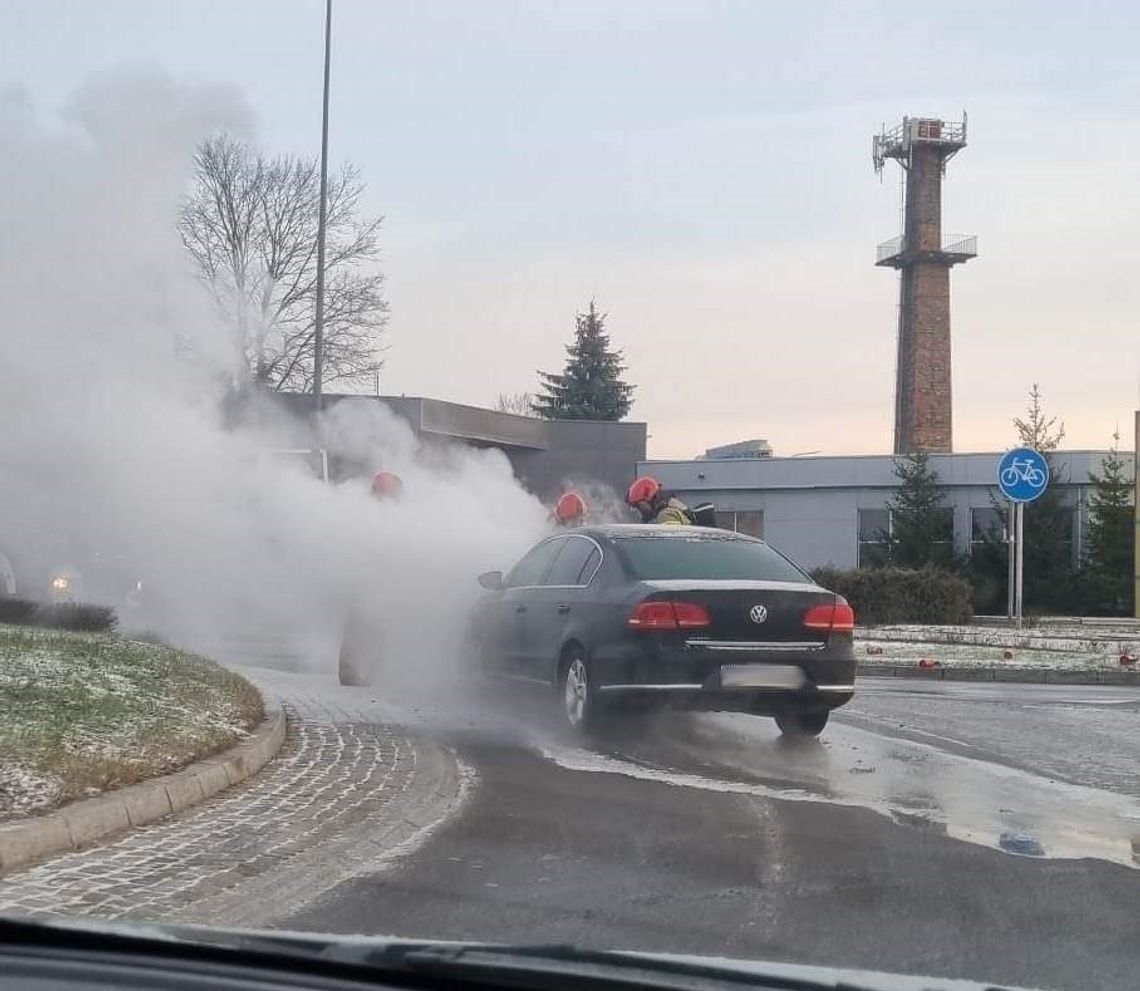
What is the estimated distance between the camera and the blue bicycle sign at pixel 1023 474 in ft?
68.0

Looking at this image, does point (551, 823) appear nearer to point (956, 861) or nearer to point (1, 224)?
point (956, 861)

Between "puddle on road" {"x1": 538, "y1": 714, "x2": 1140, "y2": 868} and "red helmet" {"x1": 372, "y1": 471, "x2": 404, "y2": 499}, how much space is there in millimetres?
4909

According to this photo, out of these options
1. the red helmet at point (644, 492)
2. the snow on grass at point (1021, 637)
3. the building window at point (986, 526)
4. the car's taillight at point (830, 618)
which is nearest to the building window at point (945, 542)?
the building window at point (986, 526)

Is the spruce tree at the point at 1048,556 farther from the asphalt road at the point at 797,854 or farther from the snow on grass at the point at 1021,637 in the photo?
the asphalt road at the point at 797,854

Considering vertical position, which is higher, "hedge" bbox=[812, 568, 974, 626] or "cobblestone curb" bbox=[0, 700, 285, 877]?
"hedge" bbox=[812, 568, 974, 626]

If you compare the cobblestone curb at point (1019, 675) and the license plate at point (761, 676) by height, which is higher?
the license plate at point (761, 676)

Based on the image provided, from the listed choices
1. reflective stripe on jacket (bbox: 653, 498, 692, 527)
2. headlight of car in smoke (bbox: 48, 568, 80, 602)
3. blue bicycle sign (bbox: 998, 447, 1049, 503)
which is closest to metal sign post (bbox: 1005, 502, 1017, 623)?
blue bicycle sign (bbox: 998, 447, 1049, 503)

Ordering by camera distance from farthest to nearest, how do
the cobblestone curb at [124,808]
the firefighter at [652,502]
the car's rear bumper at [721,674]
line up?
1. the firefighter at [652,502]
2. the car's rear bumper at [721,674]
3. the cobblestone curb at [124,808]

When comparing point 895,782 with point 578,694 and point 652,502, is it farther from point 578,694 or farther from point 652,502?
point 652,502

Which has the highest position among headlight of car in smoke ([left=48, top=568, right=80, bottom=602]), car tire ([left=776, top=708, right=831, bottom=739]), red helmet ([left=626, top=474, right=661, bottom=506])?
red helmet ([left=626, top=474, right=661, bottom=506])

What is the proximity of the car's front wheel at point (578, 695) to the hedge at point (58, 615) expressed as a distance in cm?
709

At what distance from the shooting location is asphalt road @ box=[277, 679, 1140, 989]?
201 inches

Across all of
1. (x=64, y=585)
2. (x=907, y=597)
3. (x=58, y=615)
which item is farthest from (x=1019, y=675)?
(x=64, y=585)

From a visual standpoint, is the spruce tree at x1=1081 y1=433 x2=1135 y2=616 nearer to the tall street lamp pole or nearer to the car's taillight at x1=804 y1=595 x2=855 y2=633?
the tall street lamp pole
